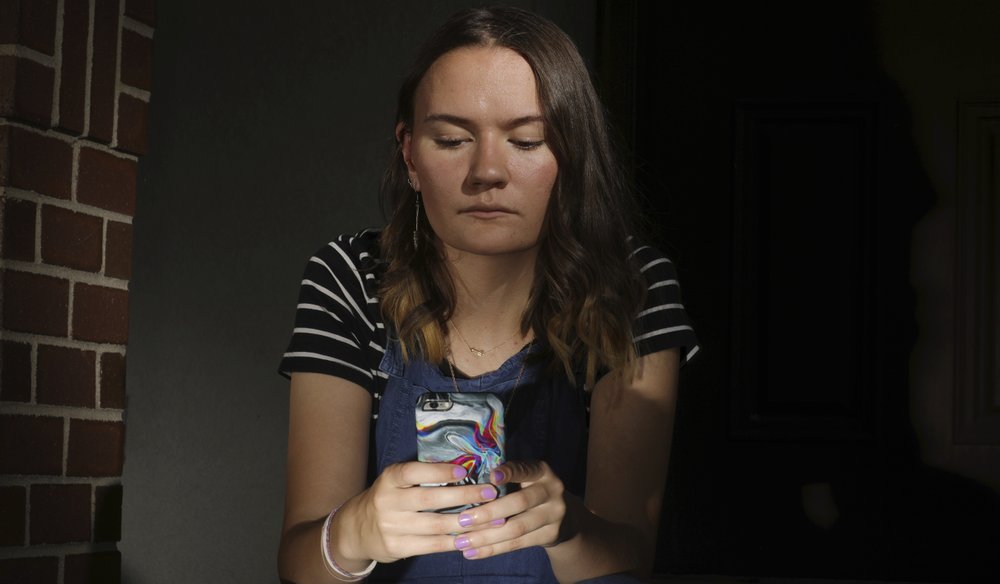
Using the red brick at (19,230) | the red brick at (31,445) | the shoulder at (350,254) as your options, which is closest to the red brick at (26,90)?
the red brick at (19,230)

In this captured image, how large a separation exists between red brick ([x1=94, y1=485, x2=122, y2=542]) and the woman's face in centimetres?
60

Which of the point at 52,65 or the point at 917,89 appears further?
the point at 917,89

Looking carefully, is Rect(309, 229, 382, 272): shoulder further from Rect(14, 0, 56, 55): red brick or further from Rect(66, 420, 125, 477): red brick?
Rect(14, 0, 56, 55): red brick

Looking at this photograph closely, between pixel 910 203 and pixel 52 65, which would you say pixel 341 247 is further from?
pixel 910 203

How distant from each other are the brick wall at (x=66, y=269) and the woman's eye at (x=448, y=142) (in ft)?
1.37

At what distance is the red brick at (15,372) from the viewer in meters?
1.47

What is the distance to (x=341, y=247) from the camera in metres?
1.89

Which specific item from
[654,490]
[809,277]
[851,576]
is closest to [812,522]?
[851,576]

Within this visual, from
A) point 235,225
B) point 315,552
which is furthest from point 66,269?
point 235,225

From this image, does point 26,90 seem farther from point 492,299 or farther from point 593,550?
point 593,550

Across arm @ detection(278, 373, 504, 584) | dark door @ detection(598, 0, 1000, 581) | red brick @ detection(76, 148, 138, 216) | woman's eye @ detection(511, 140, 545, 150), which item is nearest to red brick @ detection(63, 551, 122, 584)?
arm @ detection(278, 373, 504, 584)

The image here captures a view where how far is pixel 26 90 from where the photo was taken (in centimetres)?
148

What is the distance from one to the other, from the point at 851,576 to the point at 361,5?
1.62 m

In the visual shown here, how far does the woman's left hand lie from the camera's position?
4.38 ft
